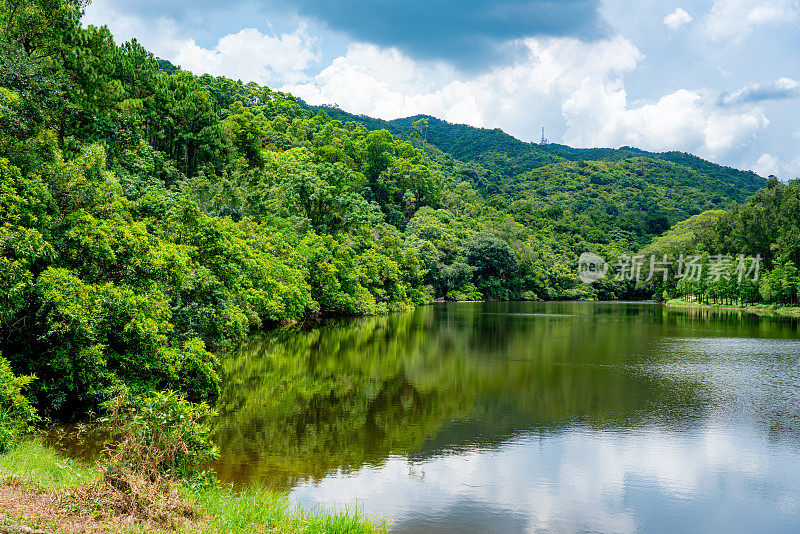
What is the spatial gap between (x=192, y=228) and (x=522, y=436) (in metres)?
15.5

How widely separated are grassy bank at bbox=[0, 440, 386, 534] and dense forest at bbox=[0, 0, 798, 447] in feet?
10.6

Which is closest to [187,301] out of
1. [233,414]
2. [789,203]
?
[233,414]

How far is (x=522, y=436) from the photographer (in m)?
13.9

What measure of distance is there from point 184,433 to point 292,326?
31891 mm

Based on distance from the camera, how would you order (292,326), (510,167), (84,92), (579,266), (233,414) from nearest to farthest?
(233,414) → (84,92) → (292,326) → (579,266) → (510,167)

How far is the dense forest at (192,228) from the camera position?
41.0 ft

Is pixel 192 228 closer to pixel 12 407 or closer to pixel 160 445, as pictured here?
pixel 12 407

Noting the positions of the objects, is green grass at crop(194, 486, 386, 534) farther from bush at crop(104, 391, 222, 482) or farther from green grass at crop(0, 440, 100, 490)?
green grass at crop(0, 440, 100, 490)

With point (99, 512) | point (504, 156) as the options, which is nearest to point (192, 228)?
point (99, 512)

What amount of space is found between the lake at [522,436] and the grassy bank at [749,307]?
40674mm

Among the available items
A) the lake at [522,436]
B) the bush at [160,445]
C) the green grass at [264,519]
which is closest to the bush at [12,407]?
the bush at [160,445]

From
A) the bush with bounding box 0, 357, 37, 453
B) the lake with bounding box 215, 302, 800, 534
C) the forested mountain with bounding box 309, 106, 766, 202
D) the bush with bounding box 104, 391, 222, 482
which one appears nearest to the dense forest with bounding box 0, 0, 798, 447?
the bush with bounding box 0, 357, 37, 453

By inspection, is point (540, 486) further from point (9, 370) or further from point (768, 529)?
point (9, 370)

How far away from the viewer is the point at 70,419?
1320 centimetres
